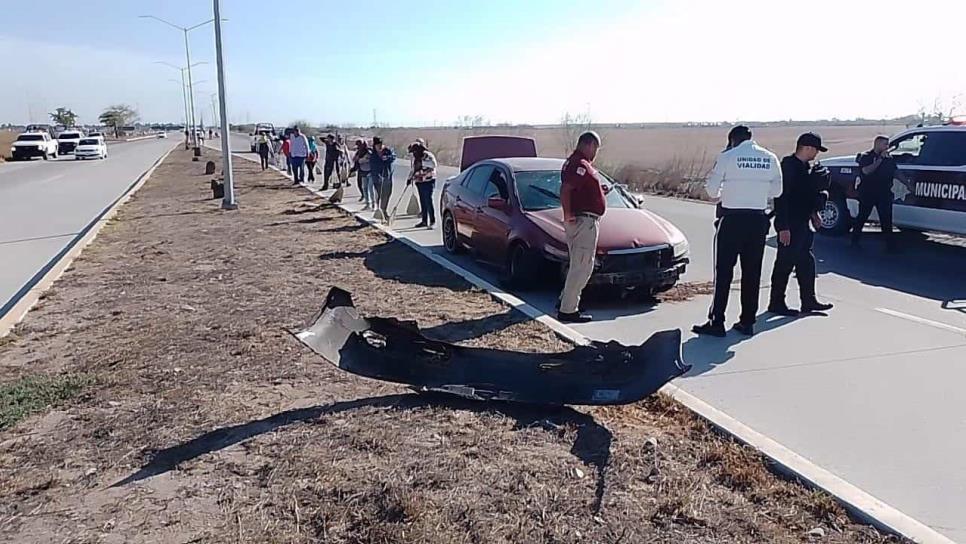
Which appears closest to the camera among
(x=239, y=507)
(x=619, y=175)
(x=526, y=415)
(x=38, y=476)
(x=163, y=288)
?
(x=239, y=507)

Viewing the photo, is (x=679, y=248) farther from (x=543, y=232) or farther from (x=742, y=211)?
(x=742, y=211)

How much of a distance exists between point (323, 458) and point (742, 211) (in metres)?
4.33

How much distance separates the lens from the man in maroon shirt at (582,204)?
7465 mm

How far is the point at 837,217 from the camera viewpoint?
46.8ft

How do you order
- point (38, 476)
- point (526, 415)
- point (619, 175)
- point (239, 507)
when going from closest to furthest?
point (239, 507) < point (38, 476) < point (526, 415) < point (619, 175)

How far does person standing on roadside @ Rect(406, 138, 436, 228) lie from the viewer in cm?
1562

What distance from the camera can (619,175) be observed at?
30.5m

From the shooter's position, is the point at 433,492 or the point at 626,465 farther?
the point at 626,465

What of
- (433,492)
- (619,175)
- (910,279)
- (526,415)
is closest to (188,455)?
(433,492)

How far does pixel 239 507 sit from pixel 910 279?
9.29 meters

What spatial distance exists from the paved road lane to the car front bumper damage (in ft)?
18.2

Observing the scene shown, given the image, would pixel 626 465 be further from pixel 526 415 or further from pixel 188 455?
pixel 188 455

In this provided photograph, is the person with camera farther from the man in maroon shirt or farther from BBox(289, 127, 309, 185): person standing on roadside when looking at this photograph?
BBox(289, 127, 309, 185): person standing on roadside

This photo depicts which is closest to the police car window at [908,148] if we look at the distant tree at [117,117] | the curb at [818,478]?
the curb at [818,478]
